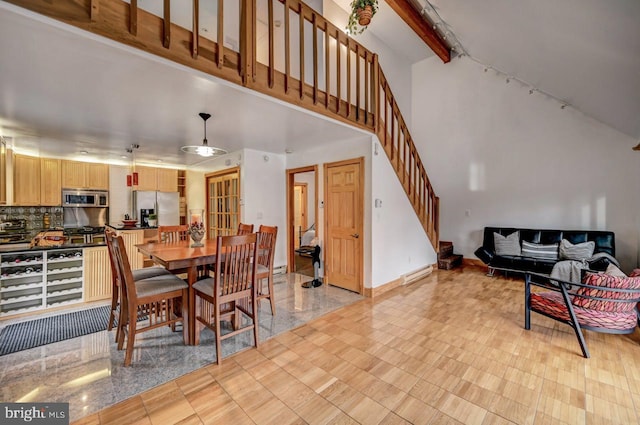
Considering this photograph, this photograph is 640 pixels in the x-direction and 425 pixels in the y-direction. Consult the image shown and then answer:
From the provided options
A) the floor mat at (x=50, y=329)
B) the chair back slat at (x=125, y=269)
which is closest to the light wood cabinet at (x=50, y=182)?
the floor mat at (x=50, y=329)

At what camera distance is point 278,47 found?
15.4 ft

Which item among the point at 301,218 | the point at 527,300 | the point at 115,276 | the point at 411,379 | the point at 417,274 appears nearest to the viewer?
the point at 411,379

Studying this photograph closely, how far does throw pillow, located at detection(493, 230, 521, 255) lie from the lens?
16.5ft

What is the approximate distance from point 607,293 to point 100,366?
4.38m

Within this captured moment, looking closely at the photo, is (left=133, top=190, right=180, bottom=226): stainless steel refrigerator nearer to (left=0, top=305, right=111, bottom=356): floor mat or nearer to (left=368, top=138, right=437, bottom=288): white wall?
(left=0, top=305, right=111, bottom=356): floor mat

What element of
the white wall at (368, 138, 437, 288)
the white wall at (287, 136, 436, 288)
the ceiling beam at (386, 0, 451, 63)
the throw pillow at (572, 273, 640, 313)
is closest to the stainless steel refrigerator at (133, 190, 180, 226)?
the white wall at (287, 136, 436, 288)

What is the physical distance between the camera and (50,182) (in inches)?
211

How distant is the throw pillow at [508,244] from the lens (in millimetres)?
5043

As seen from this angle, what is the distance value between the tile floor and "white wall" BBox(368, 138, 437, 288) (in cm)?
159

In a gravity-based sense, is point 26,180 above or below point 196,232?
above

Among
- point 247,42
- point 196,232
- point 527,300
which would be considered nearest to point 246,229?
point 196,232

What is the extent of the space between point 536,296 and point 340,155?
10.1 ft

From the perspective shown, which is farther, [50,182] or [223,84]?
[50,182]
